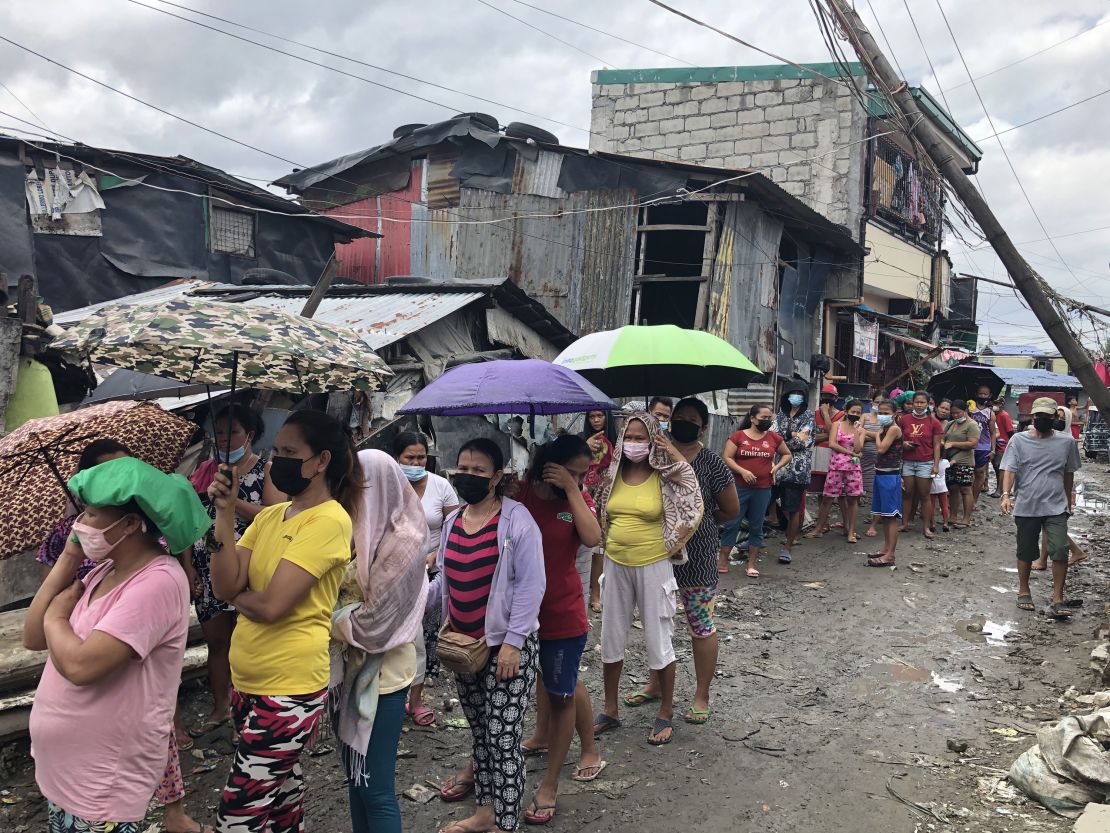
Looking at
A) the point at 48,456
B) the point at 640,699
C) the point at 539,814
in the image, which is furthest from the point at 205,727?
the point at 640,699

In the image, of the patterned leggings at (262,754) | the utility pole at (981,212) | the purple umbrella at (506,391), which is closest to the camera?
the patterned leggings at (262,754)

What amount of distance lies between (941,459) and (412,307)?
23.7ft

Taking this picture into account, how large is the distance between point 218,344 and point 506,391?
1.29 m

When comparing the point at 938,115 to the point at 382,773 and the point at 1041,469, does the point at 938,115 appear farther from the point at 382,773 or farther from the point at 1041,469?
the point at 382,773

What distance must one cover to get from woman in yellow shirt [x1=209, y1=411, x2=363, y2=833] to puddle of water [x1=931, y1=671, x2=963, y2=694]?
459 centimetres

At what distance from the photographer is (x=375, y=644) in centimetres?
291

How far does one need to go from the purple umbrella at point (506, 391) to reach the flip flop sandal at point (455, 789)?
1.87 metres

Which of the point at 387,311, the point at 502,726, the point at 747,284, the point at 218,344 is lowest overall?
the point at 502,726

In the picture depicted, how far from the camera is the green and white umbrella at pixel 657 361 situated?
15.7 ft

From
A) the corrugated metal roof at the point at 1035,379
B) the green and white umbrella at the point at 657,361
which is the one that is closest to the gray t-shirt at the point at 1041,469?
the green and white umbrella at the point at 657,361

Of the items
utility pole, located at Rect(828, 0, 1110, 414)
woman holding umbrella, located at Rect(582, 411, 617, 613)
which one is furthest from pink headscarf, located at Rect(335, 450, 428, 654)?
utility pole, located at Rect(828, 0, 1110, 414)

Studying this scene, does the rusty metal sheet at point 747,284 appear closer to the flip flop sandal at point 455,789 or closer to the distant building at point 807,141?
the distant building at point 807,141

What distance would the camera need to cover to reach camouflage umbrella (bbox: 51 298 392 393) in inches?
126

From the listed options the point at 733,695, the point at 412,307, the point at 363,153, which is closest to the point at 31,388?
the point at 412,307
